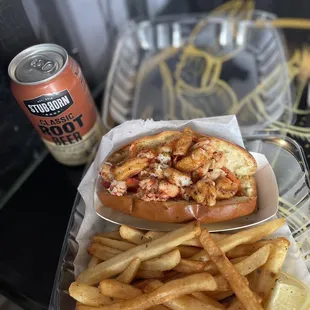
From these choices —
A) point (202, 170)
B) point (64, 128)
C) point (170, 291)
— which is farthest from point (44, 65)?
point (170, 291)

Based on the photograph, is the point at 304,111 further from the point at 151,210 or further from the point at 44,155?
the point at 44,155

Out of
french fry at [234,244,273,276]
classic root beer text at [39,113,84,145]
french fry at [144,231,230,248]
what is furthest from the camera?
classic root beer text at [39,113,84,145]

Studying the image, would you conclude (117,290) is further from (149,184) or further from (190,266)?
(149,184)

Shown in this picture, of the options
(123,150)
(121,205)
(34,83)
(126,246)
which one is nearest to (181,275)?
(126,246)

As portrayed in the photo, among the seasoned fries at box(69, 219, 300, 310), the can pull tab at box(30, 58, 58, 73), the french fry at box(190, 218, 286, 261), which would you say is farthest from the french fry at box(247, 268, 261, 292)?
the can pull tab at box(30, 58, 58, 73)

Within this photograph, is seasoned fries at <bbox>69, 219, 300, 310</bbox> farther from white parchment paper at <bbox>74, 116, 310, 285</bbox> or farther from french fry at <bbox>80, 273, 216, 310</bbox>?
white parchment paper at <bbox>74, 116, 310, 285</bbox>

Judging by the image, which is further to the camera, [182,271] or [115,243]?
[115,243]
